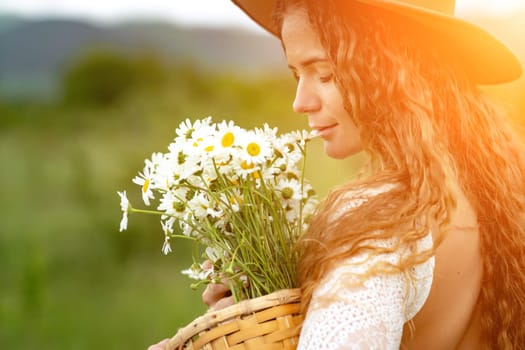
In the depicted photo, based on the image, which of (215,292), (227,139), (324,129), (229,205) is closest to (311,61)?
(324,129)

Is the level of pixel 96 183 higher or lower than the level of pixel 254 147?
higher

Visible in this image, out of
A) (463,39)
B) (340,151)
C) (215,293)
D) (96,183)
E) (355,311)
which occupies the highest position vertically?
(96,183)

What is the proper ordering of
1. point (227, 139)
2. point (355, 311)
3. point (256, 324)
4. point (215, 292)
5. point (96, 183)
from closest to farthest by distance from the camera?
point (355, 311)
point (256, 324)
point (227, 139)
point (215, 292)
point (96, 183)

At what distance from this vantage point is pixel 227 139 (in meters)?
1.63

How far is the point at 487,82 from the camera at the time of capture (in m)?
1.81

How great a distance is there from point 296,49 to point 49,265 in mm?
8872

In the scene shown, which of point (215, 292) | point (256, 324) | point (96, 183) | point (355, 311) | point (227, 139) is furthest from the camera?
point (96, 183)

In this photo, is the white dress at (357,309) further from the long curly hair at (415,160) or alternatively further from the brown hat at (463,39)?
the brown hat at (463,39)

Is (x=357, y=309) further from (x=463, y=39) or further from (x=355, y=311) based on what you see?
(x=463, y=39)

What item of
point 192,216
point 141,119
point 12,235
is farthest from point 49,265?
point 192,216

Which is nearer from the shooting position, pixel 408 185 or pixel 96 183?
pixel 408 185

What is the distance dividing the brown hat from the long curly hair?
25mm

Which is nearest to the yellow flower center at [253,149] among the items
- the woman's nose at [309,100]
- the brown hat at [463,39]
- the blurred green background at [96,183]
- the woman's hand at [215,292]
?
the woman's nose at [309,100]

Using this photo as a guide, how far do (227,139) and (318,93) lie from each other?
23 centimetres
